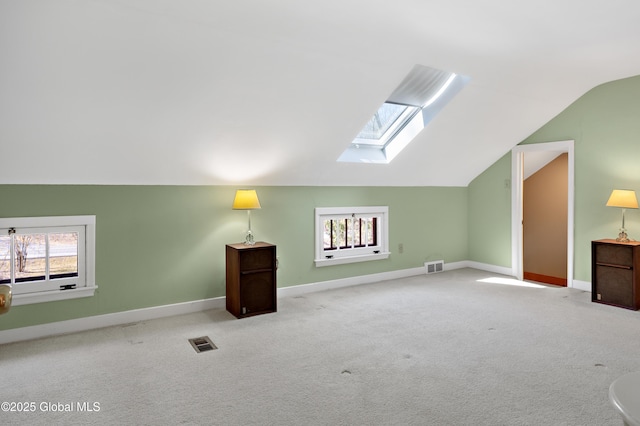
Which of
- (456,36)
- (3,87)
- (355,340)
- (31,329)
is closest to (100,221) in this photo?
(31,329)

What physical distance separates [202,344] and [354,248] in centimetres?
254

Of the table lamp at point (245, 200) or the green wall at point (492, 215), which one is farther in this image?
the green wall at point (492, 215)

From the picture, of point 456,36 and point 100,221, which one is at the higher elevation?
point 456,36

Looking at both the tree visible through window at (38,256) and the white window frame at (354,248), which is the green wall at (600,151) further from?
the tree visible through window at (38,256)

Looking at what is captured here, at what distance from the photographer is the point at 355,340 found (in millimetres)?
3490

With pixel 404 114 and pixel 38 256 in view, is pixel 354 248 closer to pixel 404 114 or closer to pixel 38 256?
pixel 404 114

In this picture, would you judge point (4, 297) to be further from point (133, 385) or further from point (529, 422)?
point (529, 422)

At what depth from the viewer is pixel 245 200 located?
13.7ft

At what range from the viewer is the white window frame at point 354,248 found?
201 inches

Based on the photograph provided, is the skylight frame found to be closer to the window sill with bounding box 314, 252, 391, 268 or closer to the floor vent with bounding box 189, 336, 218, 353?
the window sill with bounding box 314, 252, 391, 268

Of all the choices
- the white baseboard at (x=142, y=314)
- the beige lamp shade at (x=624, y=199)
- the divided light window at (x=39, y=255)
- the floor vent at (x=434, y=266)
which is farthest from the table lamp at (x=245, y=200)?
the beige lamp shade at (x=624, y=199)

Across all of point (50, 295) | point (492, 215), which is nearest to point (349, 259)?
point (492, 215)

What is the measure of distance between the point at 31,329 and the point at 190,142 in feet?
6.68

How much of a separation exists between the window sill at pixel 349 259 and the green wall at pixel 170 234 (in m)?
0.07
